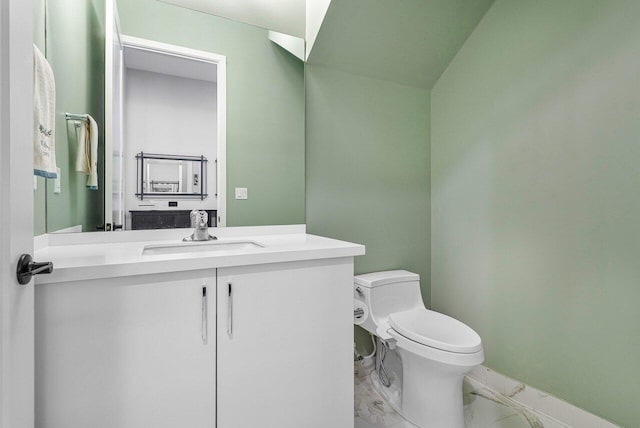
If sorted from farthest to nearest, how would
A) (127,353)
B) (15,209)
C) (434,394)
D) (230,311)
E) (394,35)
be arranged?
1. (394,35)
2. (434,394)
3. (230,311)
4. (127,353)
5. (15,209)

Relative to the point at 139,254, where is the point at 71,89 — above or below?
above

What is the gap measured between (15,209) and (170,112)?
94 cm

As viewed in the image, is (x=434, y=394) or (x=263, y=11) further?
(x=263, y=11)

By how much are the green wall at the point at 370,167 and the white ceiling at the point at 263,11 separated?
27 cm

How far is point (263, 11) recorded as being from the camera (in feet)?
5.65

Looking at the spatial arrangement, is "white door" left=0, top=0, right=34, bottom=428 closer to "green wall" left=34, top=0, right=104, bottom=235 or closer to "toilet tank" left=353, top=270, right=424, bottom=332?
"green wall" left=34, top=0, right=104, bottom=235

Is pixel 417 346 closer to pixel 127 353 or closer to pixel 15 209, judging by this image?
pixel 127 353

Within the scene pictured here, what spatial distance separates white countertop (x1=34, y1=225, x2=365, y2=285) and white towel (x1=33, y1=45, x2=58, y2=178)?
0.28m

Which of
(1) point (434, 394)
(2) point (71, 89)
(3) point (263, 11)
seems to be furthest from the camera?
(3) point (263, 11)

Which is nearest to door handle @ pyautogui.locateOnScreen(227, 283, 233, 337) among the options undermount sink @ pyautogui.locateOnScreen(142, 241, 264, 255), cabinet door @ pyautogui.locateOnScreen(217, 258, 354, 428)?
cabinet door @ pyautogui.locateOnScreen(217, 258, 354, 428)

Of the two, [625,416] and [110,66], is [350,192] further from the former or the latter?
[625,416]

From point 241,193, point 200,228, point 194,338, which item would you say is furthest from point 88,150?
point 194,338

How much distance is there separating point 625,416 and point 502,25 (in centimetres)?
203

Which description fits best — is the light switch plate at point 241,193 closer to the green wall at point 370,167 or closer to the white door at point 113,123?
the green wall at point 370,167
